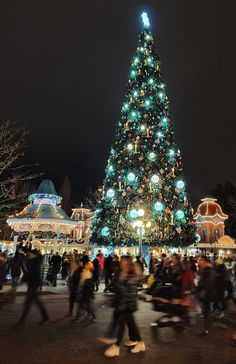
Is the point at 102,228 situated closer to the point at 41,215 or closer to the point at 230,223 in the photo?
the point at 41,215

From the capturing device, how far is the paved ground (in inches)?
263

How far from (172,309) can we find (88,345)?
7.96ft

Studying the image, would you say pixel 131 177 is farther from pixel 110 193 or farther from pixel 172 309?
pixel 172 309

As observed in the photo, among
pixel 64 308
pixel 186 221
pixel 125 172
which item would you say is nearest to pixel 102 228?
pixel 125 172

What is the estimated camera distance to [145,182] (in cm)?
2925

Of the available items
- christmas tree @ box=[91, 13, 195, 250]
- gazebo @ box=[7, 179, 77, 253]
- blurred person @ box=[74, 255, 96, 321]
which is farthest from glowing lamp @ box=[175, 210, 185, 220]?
blurred person @ box=[74, 255, 96, 321]

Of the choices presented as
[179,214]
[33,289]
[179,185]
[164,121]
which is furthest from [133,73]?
[33,289]

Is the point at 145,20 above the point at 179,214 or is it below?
above

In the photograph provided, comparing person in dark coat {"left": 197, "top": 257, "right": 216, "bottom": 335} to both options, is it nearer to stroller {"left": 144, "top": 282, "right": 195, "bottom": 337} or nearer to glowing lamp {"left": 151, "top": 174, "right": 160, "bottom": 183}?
stroller {"left": 144, "top": 282, "right": 195, "bottom": 337}

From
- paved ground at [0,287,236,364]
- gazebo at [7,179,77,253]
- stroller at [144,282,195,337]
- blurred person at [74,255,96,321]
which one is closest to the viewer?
paved ground at [0,287,236,364]

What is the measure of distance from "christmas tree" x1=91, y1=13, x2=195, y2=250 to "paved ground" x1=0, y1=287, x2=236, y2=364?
17826 mm

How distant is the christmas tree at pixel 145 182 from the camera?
28797mm

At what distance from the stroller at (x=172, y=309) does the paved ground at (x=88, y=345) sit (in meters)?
0.21

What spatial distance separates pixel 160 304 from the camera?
9.17 metres
